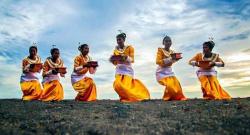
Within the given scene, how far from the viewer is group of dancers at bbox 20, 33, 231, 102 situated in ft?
42.1

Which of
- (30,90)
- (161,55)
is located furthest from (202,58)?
(30,90)

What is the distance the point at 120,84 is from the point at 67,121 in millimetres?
3951

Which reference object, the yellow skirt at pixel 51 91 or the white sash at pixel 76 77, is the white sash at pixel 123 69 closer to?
the white sash at pixel 76 77

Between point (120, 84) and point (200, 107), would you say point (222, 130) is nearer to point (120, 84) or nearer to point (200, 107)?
point (200, 107)

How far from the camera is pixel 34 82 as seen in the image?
14.5m

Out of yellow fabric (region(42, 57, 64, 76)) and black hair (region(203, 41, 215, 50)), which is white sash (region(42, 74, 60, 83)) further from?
black hair (region(203, 41, 215, 50))

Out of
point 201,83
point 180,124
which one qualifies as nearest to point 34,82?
point 201,83

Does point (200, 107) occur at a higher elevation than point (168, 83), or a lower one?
lower

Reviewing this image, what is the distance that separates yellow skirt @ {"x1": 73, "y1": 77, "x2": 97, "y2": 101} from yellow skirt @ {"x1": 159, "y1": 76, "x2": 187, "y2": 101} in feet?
8.58

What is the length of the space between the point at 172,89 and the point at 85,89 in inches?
126

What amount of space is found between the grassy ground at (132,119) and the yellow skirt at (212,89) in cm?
171

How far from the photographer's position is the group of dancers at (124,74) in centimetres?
1284

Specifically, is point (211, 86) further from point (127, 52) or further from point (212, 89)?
point (127, 52)

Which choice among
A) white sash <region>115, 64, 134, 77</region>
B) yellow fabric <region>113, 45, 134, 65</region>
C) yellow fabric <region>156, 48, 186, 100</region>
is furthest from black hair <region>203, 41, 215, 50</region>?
white sash <region>115, 64, 134, 77</region>
